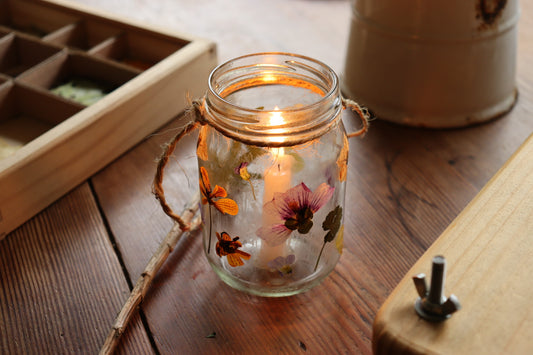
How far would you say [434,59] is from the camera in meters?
0.64

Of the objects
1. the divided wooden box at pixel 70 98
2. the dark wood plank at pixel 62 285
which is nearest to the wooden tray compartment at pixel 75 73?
the divided wooden box at pixel 70 98

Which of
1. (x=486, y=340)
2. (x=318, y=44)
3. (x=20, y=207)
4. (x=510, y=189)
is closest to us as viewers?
(x=486, y=340)

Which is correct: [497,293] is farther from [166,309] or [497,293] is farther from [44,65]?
[44,65]

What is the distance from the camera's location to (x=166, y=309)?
48 centimetres

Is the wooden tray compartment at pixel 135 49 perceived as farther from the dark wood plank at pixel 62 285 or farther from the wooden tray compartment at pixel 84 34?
the dark wood plank at pixel 62 285

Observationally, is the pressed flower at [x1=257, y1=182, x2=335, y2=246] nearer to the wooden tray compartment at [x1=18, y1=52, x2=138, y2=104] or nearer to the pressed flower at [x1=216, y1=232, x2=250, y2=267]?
the pressed flower at [x1=216, y1=232, x2=250, y2=267]

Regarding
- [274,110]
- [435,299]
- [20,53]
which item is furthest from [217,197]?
[20,53]

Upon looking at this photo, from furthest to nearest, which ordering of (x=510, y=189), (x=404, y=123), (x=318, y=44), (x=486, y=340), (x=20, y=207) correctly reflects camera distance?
(x=318, y=44) → (x=404, y=123) → (x=20, y=207) → (x=510, y=189) → (x=486, y=340)

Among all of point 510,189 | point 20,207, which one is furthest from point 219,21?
point 510,189

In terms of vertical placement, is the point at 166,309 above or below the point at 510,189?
below

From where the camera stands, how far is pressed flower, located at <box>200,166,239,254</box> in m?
0.46

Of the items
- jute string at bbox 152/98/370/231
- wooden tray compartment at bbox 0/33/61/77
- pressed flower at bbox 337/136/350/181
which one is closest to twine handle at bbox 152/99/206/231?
jute string at bbox 152/98/370/231

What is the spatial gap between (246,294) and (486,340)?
226mm

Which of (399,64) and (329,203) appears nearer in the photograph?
(329,203)
